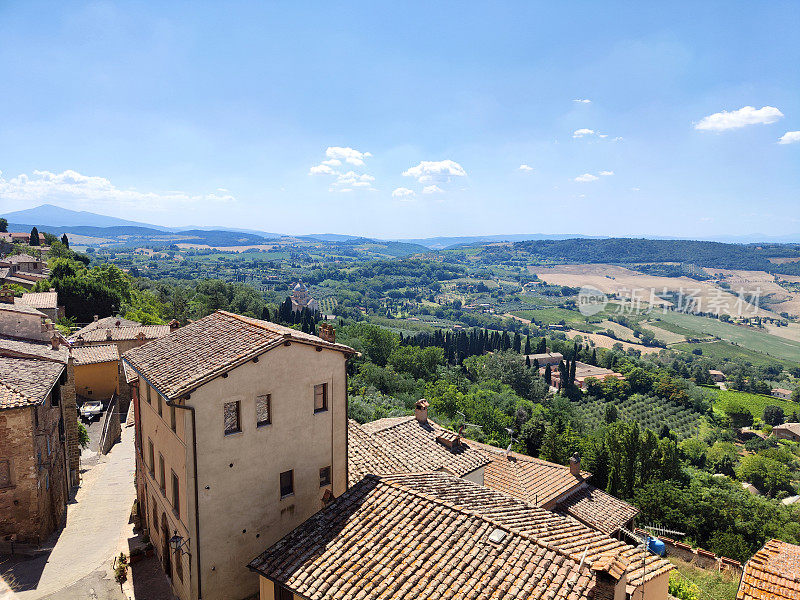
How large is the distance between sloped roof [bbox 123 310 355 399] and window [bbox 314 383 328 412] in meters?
1.38

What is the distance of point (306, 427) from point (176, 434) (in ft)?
12.7

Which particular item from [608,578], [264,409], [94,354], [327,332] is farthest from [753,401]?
[264,409]

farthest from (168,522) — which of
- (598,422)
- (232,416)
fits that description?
(598,422)

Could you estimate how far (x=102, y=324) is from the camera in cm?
4706

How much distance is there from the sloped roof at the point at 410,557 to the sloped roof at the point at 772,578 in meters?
3.85

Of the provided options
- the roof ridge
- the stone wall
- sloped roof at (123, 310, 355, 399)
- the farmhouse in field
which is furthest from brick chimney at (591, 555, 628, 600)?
the farmhouse in field

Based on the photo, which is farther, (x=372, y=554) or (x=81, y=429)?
(x=81, y=429)

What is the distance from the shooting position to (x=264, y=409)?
15.2 m

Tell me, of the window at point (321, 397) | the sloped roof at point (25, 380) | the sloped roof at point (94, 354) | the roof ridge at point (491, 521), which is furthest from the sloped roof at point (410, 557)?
the sloped roof at point (94, 354)

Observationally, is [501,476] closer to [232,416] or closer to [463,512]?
[463,512]

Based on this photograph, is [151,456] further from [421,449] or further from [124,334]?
[124,334]

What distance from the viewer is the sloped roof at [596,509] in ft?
81.5

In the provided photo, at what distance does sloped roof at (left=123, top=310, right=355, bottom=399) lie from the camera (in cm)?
1400

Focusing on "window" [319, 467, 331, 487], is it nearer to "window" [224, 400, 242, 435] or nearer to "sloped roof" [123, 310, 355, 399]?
"window" [224, 400, 242, 435]
